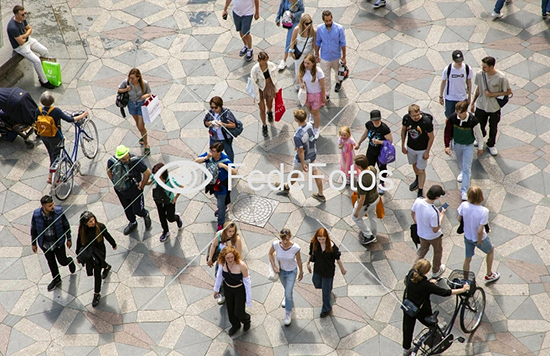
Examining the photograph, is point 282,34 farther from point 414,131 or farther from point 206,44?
point 414,131

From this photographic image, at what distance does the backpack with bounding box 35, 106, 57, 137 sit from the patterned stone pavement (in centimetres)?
97

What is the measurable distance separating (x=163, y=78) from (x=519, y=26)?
6947 millimetres

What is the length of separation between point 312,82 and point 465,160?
267 centimetres

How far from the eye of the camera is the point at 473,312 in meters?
8.96

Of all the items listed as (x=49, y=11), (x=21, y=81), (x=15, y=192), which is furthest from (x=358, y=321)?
(x=49, y=11)

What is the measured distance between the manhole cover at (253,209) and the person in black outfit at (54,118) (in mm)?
2875

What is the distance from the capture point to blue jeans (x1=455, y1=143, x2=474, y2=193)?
10453 millimetres

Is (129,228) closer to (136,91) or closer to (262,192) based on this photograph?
(262,192)

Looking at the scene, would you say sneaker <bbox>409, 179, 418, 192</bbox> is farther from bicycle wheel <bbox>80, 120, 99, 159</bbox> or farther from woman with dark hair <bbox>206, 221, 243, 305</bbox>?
bicycle wheel <bbox>80, 120, 99, 159</bbox>

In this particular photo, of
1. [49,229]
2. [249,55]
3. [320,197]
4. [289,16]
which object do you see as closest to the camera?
[49,229]

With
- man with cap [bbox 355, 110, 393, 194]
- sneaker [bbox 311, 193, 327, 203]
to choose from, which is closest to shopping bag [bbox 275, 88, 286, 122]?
sneaker [bbox 311, 193, 327, 203]

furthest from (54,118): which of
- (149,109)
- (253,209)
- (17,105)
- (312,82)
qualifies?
(312,82)

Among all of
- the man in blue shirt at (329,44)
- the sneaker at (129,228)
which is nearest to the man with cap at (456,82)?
the man in blue shirt at (329,44)

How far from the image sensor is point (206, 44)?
46.8ft
